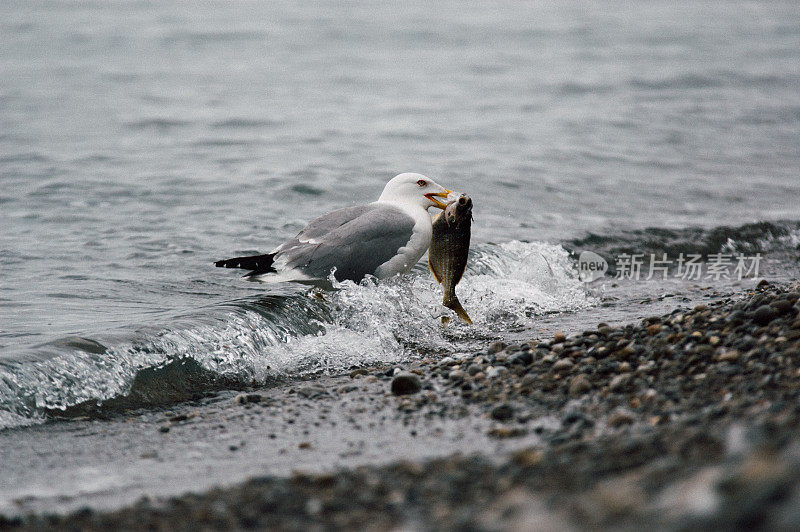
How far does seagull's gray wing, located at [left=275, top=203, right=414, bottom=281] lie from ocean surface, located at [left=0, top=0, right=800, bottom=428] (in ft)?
0.74

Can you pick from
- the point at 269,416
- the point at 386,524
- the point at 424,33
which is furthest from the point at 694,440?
the point at 424,33

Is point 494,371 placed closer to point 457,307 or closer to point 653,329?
point 653,329

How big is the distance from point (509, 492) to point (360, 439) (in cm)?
150

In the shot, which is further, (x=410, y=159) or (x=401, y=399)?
(x=410, y=159)

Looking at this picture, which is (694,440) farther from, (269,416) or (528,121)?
(528,121)

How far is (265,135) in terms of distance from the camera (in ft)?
53.5

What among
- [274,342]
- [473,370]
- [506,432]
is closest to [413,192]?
Answer: [274,342]

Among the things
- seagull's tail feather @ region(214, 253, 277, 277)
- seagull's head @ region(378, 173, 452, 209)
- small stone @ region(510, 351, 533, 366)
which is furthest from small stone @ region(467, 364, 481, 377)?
seagull's head @ region(378, 173, 452, 209)

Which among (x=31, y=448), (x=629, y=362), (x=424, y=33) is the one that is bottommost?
(x=31, y=448)

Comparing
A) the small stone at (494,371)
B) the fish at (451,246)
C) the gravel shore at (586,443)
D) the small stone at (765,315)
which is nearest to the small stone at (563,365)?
the gravel shore at (586,443)

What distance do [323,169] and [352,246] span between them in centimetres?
633

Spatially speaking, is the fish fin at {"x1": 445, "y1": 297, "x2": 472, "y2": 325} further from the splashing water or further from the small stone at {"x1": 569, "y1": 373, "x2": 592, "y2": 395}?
the small stone at {"x1": 569, "y1": 373, "x2": 592, "y2": 395}

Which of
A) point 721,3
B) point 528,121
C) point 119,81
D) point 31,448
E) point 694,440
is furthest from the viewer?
point 721,3

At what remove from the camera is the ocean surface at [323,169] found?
277 inches
